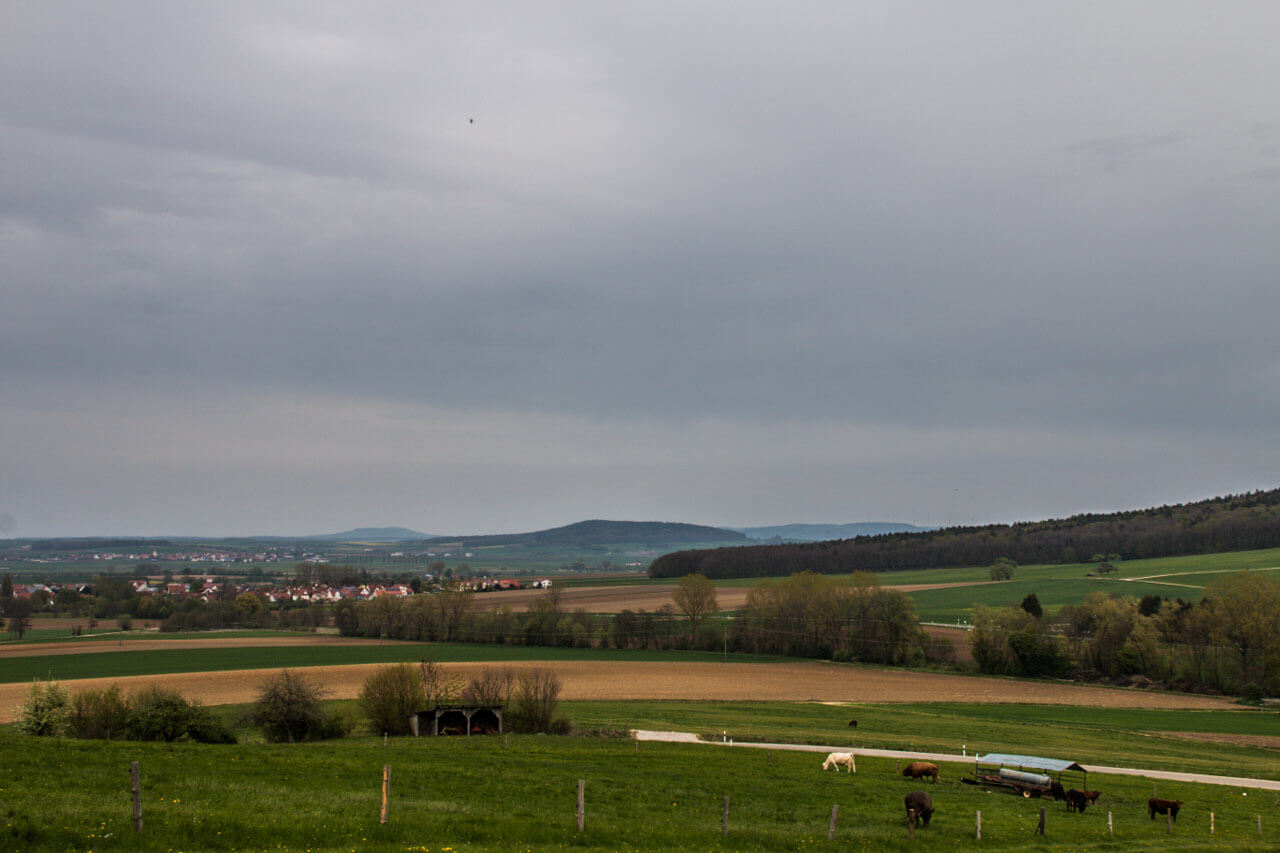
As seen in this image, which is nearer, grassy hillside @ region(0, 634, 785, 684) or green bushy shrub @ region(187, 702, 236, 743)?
green bushy shrub @ region(187, 702, 236, 743)

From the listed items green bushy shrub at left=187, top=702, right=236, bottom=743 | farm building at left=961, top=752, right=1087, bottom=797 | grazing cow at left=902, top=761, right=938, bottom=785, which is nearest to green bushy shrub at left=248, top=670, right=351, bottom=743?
green bushy shrub at left=187, top=702, right=236, bottom=743

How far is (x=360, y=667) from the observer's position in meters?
83.1

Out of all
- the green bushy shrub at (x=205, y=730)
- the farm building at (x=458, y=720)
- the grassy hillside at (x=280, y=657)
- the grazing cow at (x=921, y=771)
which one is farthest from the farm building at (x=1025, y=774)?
the grassy hillside at (x=280, y=657)

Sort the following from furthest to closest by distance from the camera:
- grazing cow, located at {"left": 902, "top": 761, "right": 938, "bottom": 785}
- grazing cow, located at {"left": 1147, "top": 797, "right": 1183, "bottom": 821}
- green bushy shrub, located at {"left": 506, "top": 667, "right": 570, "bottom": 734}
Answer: green bushy shrub, located at {"left": 506, "top": 667, "right": 570, "bottom": 734} < grazing cow, located at {"left": 902, "top": 761, "right": 938, "bottom": 785} < grazing cow, located at {"left": 1147, "top": 797, "right": 1183, "bottom": 821}

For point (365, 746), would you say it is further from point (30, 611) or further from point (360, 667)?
point (30, 611)

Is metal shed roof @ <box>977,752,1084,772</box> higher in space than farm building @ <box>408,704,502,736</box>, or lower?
higher

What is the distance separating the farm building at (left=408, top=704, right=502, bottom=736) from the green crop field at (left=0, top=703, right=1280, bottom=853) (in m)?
6.71

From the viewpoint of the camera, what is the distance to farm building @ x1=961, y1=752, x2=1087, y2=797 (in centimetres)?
3023

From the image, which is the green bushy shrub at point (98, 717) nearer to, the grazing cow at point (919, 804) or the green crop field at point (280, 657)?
the grazing cow at point (919, 804)

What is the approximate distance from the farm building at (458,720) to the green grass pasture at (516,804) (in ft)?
23.2

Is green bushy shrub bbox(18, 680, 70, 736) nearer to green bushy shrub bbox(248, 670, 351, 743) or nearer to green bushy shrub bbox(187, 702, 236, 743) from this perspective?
green bushy shrub bbox(187, 702, 236, 743)

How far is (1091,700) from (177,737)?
221ft

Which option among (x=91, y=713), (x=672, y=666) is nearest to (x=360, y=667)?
(x=672, y=666)

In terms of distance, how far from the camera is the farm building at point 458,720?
42188mm
